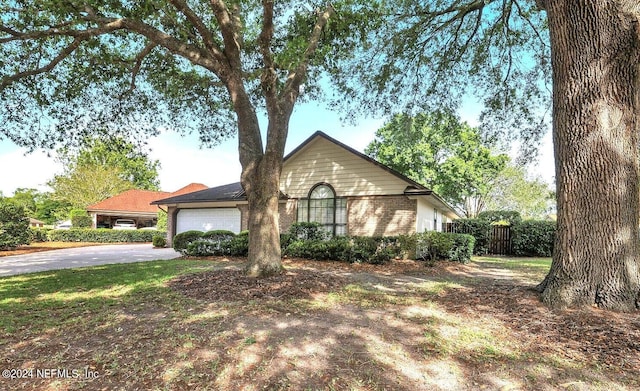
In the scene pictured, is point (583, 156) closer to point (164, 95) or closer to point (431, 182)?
point (164, 95)

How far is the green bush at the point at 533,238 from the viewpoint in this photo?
653 inches

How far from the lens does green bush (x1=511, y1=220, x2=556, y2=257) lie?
54.4 ft

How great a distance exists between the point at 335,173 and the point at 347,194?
42.3 inches

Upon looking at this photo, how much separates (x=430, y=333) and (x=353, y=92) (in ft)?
32.1

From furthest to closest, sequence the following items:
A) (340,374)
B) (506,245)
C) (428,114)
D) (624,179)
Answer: (506,245), (428,114), (624,179), (340,374)

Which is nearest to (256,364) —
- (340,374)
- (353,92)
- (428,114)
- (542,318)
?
(340,374)

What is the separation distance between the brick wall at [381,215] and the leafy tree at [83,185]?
34.3m

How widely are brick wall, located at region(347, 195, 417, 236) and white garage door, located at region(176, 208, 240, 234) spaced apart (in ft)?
22.1

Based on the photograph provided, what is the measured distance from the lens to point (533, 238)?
661 inches

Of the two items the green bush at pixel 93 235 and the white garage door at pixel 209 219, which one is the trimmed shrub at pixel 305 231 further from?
the green bush at pixel 93 235

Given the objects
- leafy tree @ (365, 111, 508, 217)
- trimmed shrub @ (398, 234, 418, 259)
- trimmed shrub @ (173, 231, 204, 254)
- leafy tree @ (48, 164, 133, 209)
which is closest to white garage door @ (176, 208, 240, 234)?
trimmed shrub @ (173, 231, 204, 254)

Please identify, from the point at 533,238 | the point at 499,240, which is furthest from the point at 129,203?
the point at 533,238

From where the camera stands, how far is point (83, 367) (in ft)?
10.3

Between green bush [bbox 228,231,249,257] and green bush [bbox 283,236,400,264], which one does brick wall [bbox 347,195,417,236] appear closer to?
green bush [bbox 283,236,400,264]
